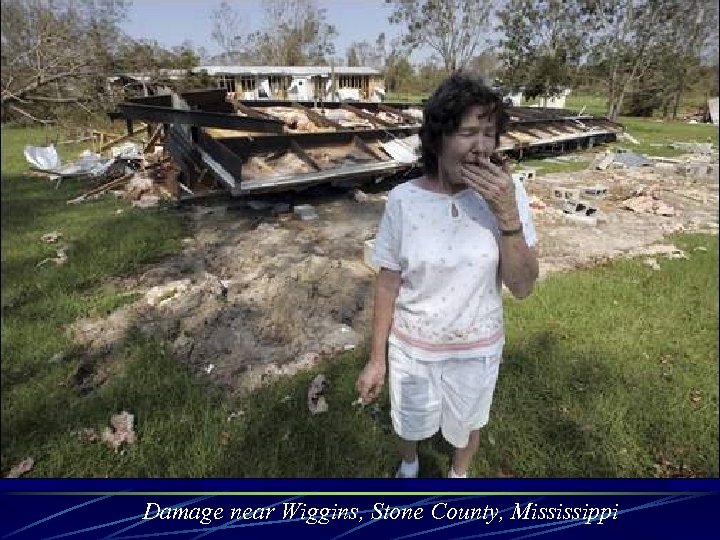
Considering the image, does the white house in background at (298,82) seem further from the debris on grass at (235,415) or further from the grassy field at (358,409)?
the debris on grass at (235,415)

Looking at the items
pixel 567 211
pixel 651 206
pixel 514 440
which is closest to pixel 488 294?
pixel 514 440

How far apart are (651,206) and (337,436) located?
732cm

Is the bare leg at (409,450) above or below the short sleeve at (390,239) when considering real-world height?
below

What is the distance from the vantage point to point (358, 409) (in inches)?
107

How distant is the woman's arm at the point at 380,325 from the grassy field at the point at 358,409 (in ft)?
2.70

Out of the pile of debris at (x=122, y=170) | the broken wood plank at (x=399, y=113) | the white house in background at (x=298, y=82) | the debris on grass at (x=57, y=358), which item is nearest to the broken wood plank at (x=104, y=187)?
the pile of debris at (x=122, y=170)

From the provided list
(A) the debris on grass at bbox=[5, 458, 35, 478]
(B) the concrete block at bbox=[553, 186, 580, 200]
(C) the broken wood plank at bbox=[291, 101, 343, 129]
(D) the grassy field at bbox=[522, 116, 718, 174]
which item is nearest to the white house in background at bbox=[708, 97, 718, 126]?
(B) the concrete block at bbox=[553, 186, 580, 200]

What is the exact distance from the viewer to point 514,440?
2.54 m

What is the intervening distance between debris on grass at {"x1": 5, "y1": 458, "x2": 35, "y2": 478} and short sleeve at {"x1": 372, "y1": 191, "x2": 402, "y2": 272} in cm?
212

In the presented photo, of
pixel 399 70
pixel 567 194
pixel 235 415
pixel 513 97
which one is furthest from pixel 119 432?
pixel 567 194
